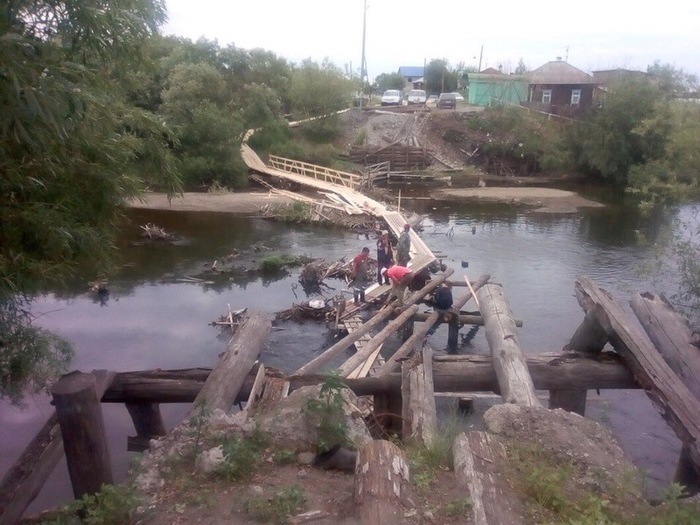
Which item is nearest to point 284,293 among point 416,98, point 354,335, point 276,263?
point 276,263

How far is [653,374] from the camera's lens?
7.26m

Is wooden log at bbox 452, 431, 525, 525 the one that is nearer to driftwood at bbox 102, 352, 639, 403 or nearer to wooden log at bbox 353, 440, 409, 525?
wooden log at bbox 353, 440, 409, 525

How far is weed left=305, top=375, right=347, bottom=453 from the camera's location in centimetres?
521

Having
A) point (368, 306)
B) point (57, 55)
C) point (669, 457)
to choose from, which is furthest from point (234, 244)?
point (57, 55)

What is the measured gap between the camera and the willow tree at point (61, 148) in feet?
15.3

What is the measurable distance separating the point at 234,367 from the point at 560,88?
4902 centimetres

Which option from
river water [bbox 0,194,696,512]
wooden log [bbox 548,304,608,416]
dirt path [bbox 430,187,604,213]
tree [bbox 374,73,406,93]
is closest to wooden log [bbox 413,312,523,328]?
river water [bbox 0,194,696,512]

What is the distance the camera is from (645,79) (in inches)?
1539

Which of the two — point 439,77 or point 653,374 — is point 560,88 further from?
point 653,374

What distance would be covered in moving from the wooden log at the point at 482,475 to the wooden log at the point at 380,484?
426 millimetres

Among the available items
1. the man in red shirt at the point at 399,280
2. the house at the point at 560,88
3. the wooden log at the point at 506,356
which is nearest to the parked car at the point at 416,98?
the house at the point at 560,88

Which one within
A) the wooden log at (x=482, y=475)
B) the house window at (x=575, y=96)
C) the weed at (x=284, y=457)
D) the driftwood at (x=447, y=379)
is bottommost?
the driftwood at (x=447, y=379)

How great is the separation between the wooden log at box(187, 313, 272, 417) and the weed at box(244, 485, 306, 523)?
203 cm

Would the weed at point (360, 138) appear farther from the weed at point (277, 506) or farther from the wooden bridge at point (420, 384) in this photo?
the weed at point (277, 506)
